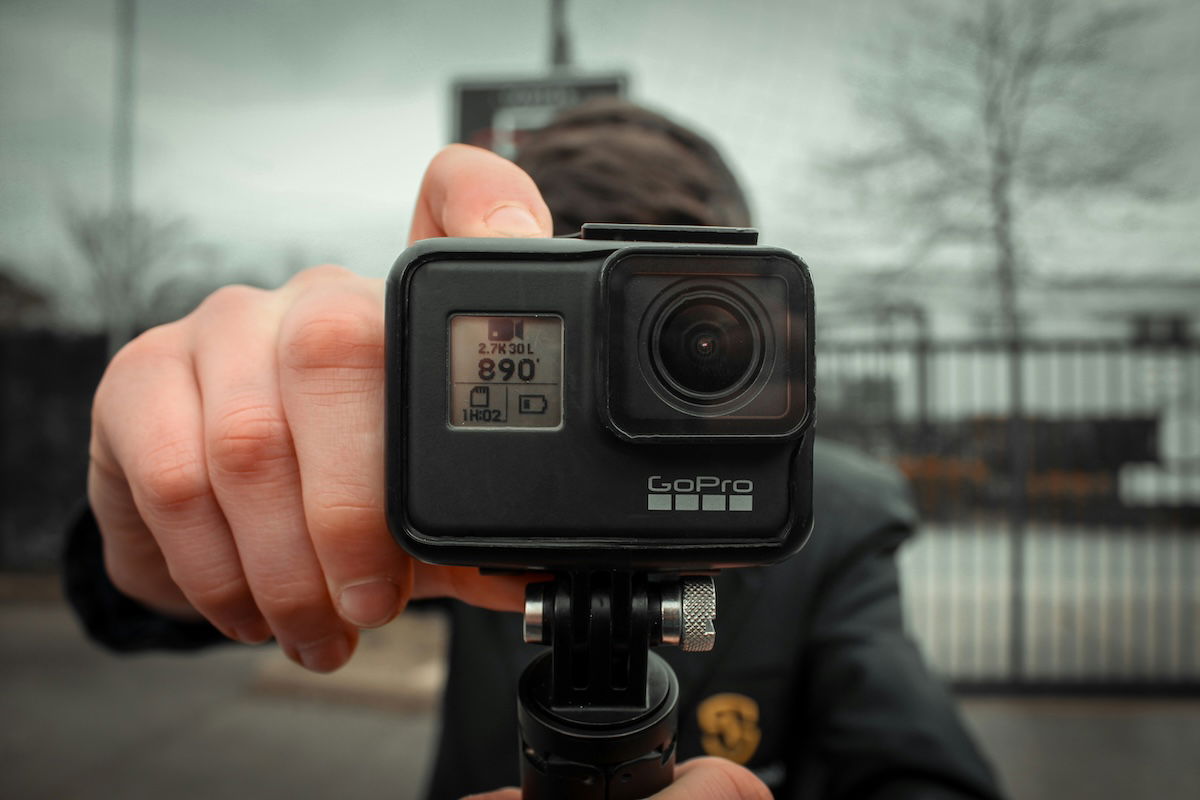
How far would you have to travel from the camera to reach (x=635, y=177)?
138 cm

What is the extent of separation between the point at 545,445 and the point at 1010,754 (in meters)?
4.59

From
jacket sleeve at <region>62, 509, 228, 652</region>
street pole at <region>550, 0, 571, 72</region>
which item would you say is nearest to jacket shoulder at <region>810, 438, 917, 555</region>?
jacket sleeve at <region>62, 509, 228, 652</region>

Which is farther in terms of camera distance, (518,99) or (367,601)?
(518,99)

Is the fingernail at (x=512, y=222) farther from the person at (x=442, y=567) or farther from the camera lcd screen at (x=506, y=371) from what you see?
the camera lcd screen at (x=506, y=371)

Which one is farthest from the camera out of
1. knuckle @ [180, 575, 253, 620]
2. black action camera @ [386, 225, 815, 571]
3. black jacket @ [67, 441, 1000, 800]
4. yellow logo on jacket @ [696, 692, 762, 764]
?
yellow logo on jacket @ [696, 692, 762, 764]

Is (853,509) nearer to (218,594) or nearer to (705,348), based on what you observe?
(705,348)

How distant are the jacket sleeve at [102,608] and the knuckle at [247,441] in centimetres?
57

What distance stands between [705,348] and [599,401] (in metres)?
0.09

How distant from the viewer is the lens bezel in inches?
21.6

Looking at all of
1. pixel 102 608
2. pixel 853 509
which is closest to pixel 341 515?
pixel 102 608

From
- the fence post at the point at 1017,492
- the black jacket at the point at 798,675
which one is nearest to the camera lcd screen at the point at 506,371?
the black jacket at the point at 798,675

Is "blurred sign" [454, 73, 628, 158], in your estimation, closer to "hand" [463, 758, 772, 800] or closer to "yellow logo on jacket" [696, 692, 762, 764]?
"yellow logo on jacket" [696, 692, 762, 764]

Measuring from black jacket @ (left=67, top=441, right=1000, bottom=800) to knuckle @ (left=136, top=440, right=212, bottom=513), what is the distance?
1.72 ft

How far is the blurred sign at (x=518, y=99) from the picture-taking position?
2480 millimetres
